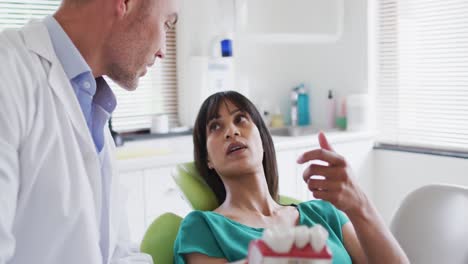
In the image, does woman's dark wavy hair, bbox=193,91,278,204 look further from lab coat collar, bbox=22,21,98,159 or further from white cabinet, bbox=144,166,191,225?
lab coat collar, bbox=22,21,98,159

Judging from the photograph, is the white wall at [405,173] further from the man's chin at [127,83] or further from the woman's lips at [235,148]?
the man's chin at [127,83]

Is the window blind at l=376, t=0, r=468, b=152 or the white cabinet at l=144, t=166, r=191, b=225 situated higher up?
the window blind at l=376, t=0, r=468, b=152

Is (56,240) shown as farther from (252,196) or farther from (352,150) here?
(352,150)

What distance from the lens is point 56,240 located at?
3.29 feet

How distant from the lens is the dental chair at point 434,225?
5.69ft

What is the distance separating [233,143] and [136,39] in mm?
596

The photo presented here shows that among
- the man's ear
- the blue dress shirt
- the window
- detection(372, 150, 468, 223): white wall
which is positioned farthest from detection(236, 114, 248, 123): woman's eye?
detection(372, 150, 468, 223): white wall

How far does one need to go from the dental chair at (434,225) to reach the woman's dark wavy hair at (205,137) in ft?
1.47

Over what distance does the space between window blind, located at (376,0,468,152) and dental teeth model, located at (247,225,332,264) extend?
7.34 ft

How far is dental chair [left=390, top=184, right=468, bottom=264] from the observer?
1.73 meters

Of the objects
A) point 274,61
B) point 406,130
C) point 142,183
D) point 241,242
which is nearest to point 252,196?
point 241,242

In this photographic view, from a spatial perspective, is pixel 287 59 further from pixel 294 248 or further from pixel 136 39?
pixel 294 248

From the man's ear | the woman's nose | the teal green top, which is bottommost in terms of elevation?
the teal green top

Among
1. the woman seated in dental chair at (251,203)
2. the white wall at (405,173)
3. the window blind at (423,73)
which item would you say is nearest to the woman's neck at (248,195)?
the woman seated in dental chair at (251,203)
